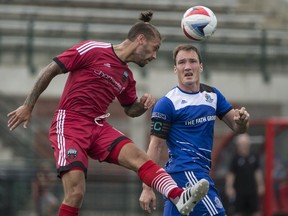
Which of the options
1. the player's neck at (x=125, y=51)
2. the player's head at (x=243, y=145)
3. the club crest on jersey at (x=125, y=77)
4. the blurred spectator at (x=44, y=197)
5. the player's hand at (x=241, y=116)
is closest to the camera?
the player's hand at (x=241, y=116)

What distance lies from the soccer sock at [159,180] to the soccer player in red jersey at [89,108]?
0.01 m

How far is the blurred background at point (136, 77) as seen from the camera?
56.1 ft

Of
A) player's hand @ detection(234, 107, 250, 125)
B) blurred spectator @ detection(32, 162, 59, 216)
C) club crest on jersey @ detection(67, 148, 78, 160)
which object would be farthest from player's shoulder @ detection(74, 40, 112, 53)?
blurred spectator @ detection(32, 162, 59, 216)

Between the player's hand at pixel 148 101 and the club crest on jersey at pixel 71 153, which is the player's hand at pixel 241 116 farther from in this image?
the club crest on jersey at pixel 71 153

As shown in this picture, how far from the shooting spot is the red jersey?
8.87m

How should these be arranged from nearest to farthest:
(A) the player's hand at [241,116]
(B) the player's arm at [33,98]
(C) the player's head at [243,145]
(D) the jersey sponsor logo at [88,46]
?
(A) the player's hand at [241,116]
(B) the player's arm at [33,98]
(D) the jersey sponsor logo at [88,46]
(C) the player's head at [243,145]

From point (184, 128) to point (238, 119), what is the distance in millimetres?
514

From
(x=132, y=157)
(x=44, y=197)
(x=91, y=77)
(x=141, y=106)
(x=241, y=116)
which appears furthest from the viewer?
(x=44, y=197)

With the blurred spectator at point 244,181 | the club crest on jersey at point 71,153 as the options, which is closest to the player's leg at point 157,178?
the club crest on jersey at point 71,153

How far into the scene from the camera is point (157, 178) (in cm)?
836

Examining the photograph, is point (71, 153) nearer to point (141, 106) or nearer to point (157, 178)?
point (157, 178)

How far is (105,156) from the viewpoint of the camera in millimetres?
8805

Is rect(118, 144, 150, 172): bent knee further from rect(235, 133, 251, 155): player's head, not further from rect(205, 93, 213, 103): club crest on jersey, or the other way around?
rect(235, 133, 251, 155): player's head

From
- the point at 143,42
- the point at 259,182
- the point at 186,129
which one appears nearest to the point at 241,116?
the point at 186,129
